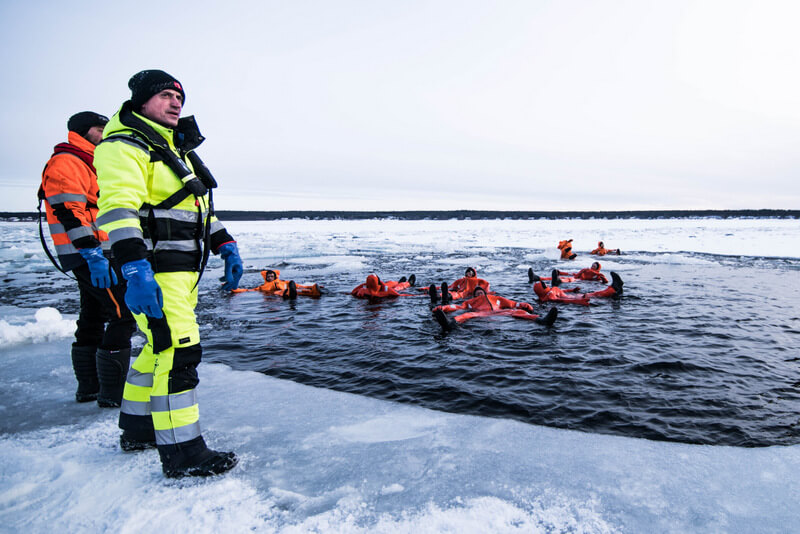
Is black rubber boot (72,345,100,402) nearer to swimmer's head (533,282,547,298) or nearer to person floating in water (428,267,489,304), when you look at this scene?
person floating in water (428,267,489,304)

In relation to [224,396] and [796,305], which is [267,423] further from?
[796,305]

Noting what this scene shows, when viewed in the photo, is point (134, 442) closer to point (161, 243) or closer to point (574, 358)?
point (161, 243)

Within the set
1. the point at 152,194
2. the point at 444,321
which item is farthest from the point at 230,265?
the point at 444,321

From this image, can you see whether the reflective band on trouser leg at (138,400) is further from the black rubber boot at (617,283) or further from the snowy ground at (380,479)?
the black rubber boot at (617,283)

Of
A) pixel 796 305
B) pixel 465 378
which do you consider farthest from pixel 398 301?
pixel 796 305

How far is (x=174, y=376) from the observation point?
2.18 meters

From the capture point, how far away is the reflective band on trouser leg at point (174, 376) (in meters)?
2.16

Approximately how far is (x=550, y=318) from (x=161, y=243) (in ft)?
16.1

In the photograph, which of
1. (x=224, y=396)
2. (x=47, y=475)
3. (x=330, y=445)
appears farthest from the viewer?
(x=224, y=396)

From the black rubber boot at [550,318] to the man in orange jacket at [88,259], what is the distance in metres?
4.75

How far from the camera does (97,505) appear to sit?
1955 mm

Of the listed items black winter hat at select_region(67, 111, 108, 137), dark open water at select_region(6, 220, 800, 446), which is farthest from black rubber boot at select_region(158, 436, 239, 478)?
black winter hat at select_region(67, 111, 108, 137)

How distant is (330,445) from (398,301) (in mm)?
5693

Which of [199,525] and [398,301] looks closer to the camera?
[199,525]
